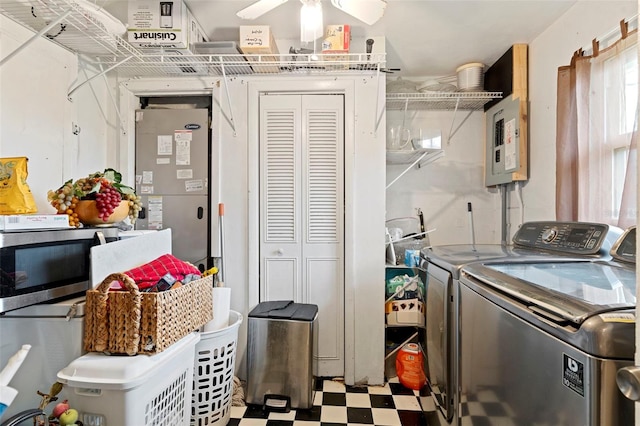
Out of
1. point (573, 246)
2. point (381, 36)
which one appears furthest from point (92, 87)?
point (573, 246)

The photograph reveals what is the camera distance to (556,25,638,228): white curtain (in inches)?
56.9

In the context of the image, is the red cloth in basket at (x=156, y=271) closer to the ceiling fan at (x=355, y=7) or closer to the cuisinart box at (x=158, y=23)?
the ceiling fan at (x=355, y=7)

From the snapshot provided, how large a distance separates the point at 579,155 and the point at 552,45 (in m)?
0.84

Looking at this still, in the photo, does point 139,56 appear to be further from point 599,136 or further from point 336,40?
point 599,136

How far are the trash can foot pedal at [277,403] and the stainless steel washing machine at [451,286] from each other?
32.4 inches

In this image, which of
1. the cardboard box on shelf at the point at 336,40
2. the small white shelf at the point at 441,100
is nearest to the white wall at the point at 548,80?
the small white shelf at the point at 441,100

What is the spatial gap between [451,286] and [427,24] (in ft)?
5.59

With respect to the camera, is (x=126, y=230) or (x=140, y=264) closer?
(x=140, y=264)

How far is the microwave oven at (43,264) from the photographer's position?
99 cm

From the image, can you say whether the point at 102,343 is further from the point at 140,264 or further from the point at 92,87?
the point at 92,87

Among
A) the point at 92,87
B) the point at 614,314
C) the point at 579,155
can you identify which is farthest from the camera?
the point at 92,87

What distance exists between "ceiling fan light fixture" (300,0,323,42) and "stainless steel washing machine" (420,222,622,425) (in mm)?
1296

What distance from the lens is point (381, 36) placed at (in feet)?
7.11

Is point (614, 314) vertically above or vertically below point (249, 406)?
above
